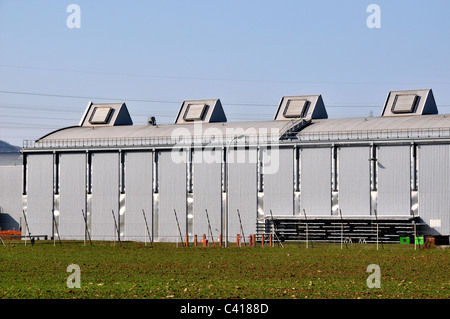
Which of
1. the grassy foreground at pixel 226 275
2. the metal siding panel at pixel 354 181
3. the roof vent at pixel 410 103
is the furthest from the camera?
the roof vent at pixel 410 103

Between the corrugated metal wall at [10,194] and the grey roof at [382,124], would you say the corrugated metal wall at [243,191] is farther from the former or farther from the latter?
the corrugated metal wall at [10,194]

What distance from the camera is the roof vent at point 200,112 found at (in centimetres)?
9844

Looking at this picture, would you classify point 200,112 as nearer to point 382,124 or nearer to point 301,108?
point 301,108

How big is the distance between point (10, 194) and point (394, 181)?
174ft

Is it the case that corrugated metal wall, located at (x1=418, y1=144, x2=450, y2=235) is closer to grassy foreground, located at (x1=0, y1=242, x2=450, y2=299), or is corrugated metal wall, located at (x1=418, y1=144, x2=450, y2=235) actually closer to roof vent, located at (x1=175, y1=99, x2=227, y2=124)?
grassy foreground, located at (x1=0, y1=242, x2=450, y2=299)

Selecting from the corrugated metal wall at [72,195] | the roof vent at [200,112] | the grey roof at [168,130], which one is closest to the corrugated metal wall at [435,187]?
the grey roof at [168,130]

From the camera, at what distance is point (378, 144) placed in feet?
255

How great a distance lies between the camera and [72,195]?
90.2 metres

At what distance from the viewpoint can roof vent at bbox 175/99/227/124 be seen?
98438 millimetres

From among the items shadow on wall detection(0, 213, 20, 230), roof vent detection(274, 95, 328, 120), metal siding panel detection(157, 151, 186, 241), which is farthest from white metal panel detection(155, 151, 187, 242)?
shadow on wall detection(0, 213, 20, 230)

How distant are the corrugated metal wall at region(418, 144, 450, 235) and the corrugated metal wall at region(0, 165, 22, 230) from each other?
176 feet

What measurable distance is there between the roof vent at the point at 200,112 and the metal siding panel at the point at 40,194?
52.2 ft

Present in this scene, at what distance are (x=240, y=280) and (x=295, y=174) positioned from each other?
47.5 meters
